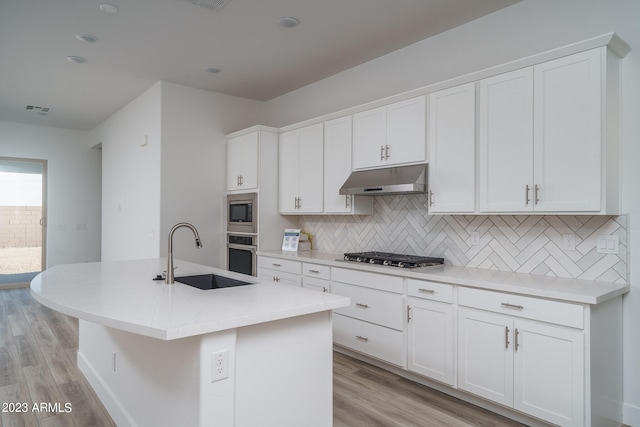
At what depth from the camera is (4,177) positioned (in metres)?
7.02

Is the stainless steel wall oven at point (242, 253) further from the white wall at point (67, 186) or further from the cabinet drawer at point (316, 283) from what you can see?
the white wall at point (67, 186)

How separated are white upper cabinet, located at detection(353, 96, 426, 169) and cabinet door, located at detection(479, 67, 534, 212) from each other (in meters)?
0.53

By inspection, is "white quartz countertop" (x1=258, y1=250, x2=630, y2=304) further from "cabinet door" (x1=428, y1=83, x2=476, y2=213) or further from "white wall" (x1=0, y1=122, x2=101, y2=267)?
"white wall" (x1=0, y1=122, x2=101, y2=267)

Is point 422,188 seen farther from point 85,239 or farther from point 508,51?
point 85,239

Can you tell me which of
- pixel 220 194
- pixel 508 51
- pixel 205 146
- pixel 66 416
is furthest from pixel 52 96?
pixel 508 51

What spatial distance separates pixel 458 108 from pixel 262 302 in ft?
6.85

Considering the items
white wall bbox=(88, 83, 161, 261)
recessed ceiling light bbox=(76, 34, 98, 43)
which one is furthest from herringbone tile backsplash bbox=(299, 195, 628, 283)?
recessed ceiling light bbox=(76, 34, 98, 43)

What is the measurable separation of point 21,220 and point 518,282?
26.4 ft

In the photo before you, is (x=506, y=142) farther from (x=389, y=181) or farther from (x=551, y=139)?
(x=389, y=181)

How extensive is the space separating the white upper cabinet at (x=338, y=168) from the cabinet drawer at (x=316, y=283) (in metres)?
0.72

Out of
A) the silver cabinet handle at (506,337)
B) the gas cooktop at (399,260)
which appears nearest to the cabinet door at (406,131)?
the gas cooktop at (399,260)

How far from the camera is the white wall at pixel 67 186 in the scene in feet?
23.4

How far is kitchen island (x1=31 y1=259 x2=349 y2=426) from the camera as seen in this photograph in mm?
1583

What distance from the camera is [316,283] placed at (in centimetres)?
383
